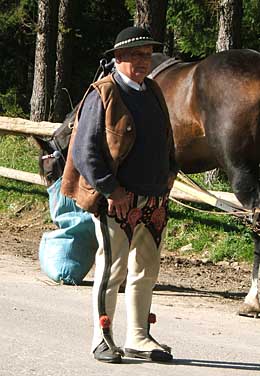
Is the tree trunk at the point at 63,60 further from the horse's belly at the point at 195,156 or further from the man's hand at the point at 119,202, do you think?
the man's hand at the point at 119,202

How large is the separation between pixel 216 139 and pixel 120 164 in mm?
2534

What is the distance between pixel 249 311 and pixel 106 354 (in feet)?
7.11

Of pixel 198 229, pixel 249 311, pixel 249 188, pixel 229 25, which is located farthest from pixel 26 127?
pixel 249 311

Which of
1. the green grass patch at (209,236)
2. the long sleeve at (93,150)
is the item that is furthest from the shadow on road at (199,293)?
the long sleeve at (93,150)

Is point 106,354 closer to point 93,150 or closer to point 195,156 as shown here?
point 93,150

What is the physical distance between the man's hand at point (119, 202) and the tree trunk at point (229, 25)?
23.7ft

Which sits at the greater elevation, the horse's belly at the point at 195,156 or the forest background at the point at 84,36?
the forest background at the point at 84,36

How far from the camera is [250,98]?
7.69m

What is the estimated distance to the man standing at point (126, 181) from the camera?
5379 millimetres

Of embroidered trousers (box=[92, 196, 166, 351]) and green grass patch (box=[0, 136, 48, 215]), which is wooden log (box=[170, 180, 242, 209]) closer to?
embroidered trousers (box=[92, 196, 166, 351])

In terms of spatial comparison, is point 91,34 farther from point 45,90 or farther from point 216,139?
point 216,139

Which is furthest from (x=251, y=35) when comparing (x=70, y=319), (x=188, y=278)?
(x=70, y=319)

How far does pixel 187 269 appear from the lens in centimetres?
954

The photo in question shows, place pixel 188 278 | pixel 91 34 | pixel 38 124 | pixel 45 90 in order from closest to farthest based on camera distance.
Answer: pixel 188 278 → pixel 38 124 → pixel 45 90 → pixel 91 34
